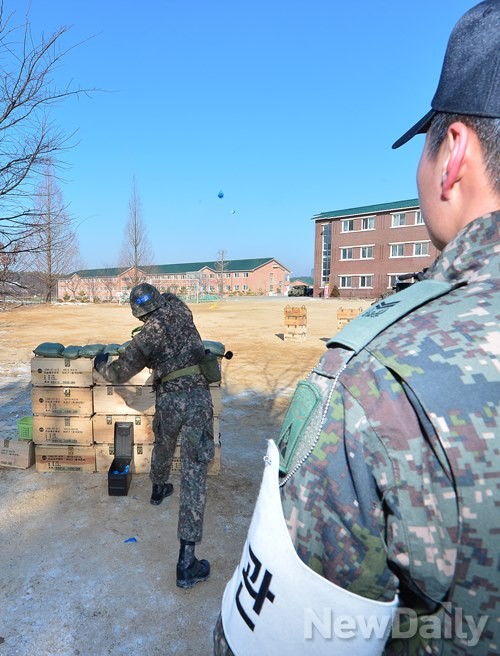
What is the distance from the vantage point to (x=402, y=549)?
678 mm

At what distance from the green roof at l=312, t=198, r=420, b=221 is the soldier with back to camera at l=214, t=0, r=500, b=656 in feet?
137

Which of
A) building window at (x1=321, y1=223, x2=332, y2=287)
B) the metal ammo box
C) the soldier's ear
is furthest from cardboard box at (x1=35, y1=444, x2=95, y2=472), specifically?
building window at (x1=321, y1=223, x2=332, y2=287)

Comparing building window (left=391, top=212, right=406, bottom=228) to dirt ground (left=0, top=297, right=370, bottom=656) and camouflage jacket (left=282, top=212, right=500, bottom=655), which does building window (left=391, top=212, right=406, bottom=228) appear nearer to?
dirt ground (left=0, top=297, right=370, bottom=656)

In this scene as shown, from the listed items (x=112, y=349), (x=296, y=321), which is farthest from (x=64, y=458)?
(x=296, y=321)

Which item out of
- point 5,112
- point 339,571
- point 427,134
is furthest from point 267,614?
point 5,112

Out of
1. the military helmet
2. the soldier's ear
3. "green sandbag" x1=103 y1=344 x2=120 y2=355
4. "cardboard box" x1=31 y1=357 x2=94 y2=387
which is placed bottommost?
"cardboard box" x1=31 y1=357 x2=94 y2=387

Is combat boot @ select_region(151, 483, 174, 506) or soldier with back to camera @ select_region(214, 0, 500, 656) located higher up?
soldier with back to camera @ select_region(214, 0, 500, 656)

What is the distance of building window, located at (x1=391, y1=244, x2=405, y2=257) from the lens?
41.3 metres

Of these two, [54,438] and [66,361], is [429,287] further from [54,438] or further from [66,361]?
[54,438]

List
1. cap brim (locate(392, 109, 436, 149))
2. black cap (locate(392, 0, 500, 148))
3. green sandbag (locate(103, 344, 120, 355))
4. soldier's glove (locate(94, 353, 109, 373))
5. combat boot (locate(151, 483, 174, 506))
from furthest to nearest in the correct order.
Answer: green sandbag (locate(103, 344, 120, 355)), combat boot (locate(151, 483, 174, 506)), soldier's glove (locate(94, 353, 109, 373)), cap brim (locate(392, 109, 436, 149)), black cap (locate(392, 0, 500, 148))

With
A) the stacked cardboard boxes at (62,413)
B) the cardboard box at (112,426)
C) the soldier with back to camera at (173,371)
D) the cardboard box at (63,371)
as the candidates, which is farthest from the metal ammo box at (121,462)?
the soldier with back to camera at (173,371)

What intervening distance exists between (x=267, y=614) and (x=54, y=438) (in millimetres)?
4454

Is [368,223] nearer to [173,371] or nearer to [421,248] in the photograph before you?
[421,248]

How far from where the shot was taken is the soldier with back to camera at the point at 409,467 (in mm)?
654
